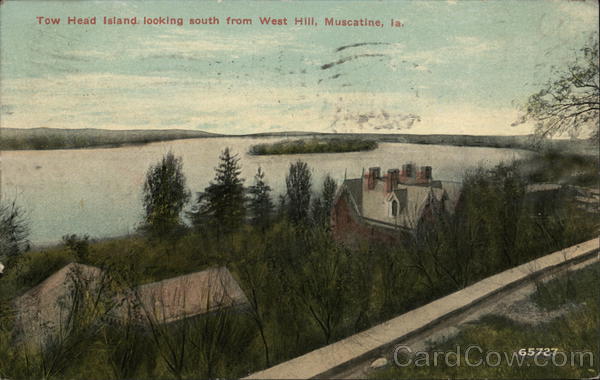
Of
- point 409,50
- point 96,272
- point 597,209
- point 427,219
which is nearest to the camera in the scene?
point 96,272

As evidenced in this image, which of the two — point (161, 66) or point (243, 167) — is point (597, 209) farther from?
point (161, 66)

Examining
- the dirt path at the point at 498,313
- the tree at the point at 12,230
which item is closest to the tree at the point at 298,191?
the dirt path at the point at 498,313

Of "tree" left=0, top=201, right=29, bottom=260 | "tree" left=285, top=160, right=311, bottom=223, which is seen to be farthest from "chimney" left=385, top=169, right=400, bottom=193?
"tree" left=0, top=201, right=29, bottom=260

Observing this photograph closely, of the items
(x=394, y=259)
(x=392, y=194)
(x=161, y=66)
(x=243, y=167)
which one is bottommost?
(x=394, y=259)

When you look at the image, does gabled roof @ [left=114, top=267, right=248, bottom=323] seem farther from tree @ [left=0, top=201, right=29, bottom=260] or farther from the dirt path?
the dirt path

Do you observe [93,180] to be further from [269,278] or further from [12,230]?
[269,278]

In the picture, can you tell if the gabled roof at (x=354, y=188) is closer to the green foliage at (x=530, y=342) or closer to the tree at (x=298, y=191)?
the tree at (x=298, y=191)

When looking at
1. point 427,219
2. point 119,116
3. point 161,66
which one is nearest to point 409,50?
point 427,219
